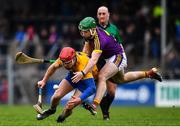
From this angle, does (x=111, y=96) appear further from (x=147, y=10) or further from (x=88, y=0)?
(x=88, y=0)

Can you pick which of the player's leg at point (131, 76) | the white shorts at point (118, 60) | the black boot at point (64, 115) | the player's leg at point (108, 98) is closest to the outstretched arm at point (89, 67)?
the black boot at point (64, 115)

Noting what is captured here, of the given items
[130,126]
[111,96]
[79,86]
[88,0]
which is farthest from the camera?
[88,0]

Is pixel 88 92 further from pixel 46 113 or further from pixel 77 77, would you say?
pixel 46 113

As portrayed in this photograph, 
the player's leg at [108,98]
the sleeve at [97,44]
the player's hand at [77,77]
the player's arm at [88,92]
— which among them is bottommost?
the player's leg at [108,98]

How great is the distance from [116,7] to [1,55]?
18.7ft

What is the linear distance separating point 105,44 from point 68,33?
15.3 metres

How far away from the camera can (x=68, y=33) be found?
32.8 metres

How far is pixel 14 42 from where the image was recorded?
3156 cm

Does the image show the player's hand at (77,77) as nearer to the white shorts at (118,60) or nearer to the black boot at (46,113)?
the black boot at (46,113)

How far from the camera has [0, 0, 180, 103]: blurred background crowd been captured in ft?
101

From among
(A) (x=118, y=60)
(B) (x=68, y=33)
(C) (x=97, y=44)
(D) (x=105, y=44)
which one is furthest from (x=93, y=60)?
(B) (x=68, y=33)

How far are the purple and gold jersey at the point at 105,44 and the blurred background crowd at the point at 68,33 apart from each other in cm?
1241

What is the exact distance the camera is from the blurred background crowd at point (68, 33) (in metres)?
30.8

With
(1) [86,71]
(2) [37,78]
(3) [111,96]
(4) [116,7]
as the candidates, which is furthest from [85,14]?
(1) [86,71]
